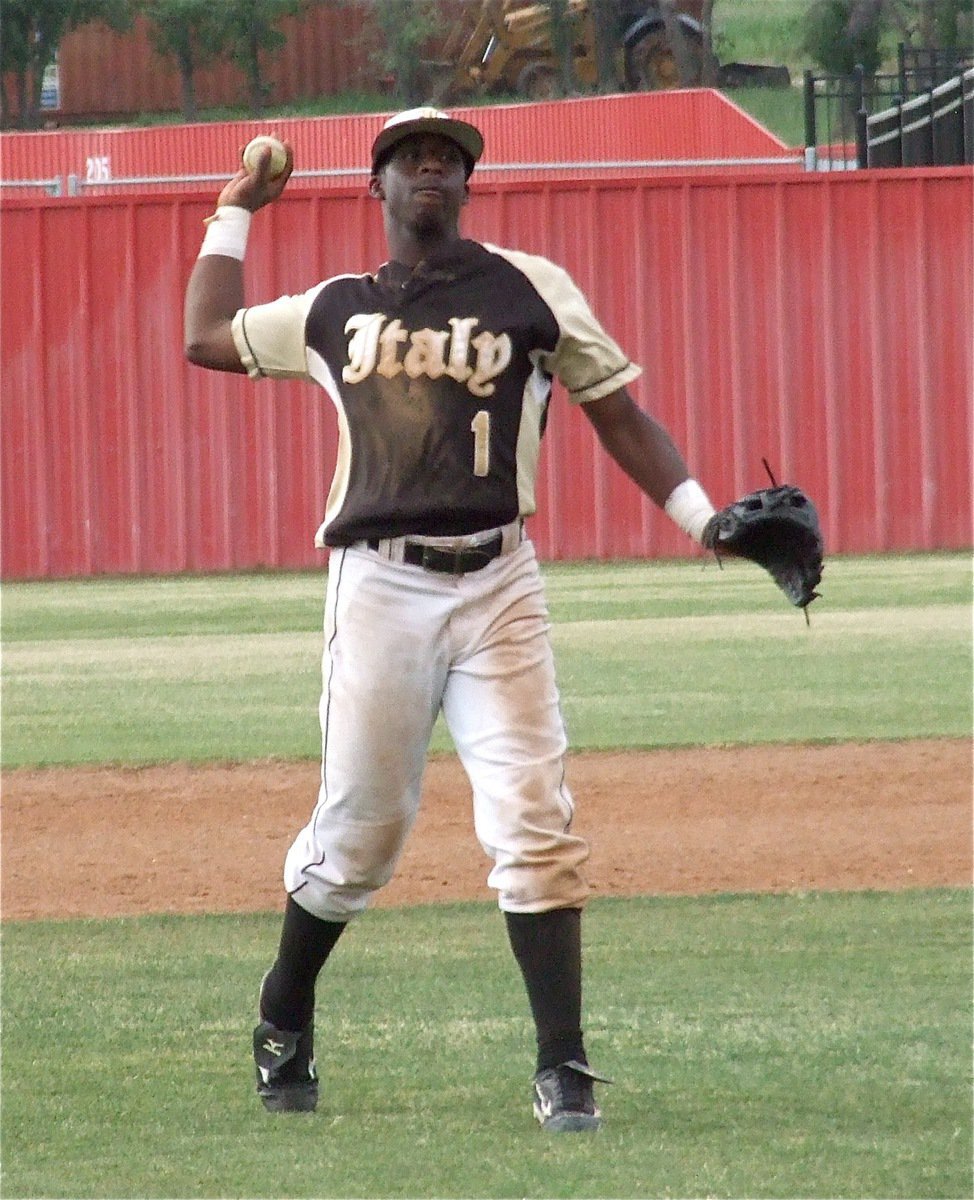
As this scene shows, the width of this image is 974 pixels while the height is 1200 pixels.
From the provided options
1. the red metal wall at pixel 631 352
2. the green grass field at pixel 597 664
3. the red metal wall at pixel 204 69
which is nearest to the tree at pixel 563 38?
the red metal wall at pixel 204 69

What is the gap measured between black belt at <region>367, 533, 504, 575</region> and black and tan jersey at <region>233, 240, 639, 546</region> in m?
0.04

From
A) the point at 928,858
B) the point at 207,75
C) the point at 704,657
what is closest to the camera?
the point at 928,858

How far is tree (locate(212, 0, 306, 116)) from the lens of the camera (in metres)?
43.4

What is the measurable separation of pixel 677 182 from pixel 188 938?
1460 centimetres

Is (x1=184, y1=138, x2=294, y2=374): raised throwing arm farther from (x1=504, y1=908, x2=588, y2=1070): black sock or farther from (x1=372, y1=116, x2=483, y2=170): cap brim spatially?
(x1=504, y1=908, x2=588, y2=1070): black sock

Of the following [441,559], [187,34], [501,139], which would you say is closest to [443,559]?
[441,559]

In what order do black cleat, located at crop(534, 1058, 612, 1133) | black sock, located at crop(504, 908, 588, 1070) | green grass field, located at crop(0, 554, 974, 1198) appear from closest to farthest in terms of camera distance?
1. green grass field, located at crop(0, 554, 974, 1198)
2. black cleat, located at crop(534, 1058, 612, 1133)
3. black sock, located at crop(504, 908, 588, 1070)

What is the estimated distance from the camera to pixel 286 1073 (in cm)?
438

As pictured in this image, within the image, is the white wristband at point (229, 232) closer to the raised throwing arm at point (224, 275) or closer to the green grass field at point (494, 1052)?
the raised throwing arm at point (224, 275)

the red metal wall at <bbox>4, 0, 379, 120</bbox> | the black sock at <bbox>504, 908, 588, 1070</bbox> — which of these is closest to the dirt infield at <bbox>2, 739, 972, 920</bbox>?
the black sock at <bbox>504, 908, 588, 1070</bbox>

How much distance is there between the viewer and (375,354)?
4238mm

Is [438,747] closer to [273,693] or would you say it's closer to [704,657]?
[273,693]

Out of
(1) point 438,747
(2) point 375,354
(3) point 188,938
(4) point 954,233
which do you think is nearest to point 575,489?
(4) point 954,233

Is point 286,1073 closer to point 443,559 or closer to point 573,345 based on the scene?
point 443,559
